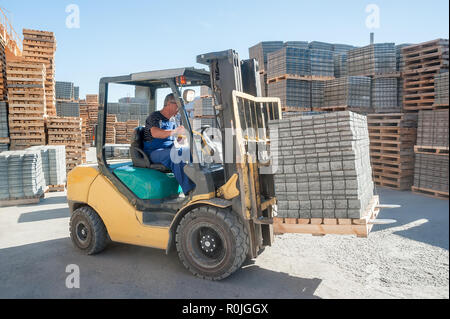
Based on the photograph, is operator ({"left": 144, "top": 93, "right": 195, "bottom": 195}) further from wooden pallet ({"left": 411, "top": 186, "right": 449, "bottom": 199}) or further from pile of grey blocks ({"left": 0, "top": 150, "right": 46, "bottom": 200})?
wooden pallet ({"left": 411, "top": 186, "right": 449, "bottom": 199})

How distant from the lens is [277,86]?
1159 centimetres

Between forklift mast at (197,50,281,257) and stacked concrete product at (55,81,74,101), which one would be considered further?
stacked concrete product at (55,81,74,101)

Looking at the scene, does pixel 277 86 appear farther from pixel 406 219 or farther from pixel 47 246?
pixel 47 246

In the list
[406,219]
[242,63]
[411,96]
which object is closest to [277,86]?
[411,96]

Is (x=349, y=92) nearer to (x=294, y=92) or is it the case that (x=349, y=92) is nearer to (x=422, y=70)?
(x=294, y=92)

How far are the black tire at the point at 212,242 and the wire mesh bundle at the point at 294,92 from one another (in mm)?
7815

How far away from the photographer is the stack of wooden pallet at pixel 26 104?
10.8 meters

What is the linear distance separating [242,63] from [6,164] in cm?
646

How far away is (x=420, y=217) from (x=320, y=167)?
4.11 m

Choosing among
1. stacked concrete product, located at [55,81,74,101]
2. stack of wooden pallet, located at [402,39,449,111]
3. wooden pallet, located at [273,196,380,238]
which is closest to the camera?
wooden pallet, located at [273,196,380,238]

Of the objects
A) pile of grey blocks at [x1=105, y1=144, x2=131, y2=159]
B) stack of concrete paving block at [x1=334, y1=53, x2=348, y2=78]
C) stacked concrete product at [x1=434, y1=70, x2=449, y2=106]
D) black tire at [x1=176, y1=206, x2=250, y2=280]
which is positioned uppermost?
stack of concrete paving block at [x1=334, y1=53, x2=348, y2=78]

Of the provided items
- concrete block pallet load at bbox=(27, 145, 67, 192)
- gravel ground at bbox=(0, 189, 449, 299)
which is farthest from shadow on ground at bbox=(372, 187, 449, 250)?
concrete block pallet load at bbox=(27, 145, 67, 192)

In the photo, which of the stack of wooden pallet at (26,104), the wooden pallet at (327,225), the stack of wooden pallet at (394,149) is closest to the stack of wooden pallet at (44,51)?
the stack of wooden pallet at (26,104)

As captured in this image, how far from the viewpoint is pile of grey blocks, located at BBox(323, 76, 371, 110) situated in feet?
36.5
